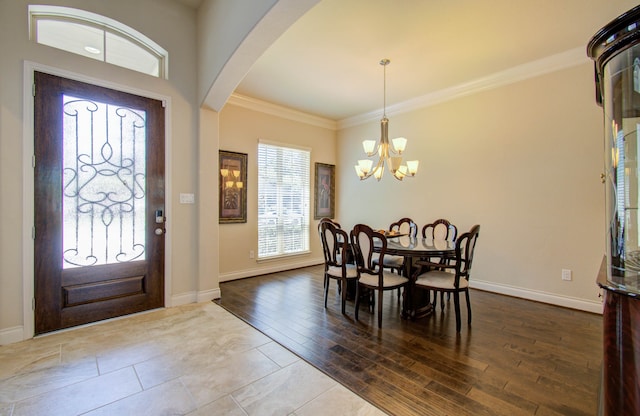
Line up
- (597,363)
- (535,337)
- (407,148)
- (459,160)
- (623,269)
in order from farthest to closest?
(407,148) < (459,160) < (535,337) < (597,363) < (623,269)

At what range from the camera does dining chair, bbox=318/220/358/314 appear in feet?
10.3

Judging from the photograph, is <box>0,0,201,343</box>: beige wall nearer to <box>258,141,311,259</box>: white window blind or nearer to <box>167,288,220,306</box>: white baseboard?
<box>167,288,220,306</box>: white baseboard

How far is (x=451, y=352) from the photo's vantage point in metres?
2.35

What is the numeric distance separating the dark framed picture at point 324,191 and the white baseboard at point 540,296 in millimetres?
2998

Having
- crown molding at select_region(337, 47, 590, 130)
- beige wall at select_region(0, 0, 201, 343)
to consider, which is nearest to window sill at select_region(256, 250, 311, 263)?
beige wall at select_region(0, 0, 201, 343)

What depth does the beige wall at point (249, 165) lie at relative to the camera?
4.62 m

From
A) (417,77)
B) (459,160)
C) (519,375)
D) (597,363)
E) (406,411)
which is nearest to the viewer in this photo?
(406,411)

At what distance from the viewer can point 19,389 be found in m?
1.84

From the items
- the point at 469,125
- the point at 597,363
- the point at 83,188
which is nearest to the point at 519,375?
the point at 597,363

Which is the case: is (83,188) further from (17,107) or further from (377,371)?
(377,371)

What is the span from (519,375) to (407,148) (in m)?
3.64

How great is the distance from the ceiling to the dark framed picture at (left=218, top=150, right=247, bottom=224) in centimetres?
111

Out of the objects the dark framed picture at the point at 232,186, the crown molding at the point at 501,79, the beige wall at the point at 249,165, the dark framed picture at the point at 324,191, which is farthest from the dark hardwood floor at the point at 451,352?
the crown molding at the point at 501,79

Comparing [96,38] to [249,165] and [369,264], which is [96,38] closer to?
[249,165]
